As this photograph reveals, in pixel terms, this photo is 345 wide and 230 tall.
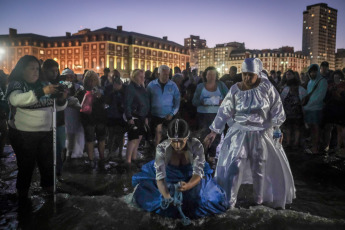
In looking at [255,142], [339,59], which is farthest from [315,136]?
[339,59]

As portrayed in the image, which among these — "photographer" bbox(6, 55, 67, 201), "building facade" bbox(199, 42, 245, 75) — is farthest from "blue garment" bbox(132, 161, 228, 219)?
"building facade" bbox(199, 42, 245, 75)

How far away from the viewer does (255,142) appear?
13.7 ft

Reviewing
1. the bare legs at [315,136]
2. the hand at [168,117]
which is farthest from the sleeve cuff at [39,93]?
the bare legs at [315,136]

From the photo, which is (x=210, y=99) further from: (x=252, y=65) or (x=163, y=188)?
(x=163, y=188)

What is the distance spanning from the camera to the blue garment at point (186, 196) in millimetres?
3826

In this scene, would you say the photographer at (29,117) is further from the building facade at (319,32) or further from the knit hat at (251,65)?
the building facade at (319,32)

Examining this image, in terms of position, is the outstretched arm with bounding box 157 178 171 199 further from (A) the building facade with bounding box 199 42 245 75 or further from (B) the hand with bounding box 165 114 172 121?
(A) the building facade with bounding box 199 42 245 75

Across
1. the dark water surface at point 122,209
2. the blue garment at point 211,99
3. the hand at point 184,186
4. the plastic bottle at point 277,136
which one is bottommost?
the dark water surface at point 122,209

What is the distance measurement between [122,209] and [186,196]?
99cm

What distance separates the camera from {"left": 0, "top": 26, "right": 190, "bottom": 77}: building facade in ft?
247

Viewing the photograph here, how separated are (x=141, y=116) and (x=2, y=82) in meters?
3.82

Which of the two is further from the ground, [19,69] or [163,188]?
[19,69]

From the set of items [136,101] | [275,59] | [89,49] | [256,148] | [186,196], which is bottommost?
[186,196]

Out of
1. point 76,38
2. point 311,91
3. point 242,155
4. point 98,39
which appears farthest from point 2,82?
point 76,38
